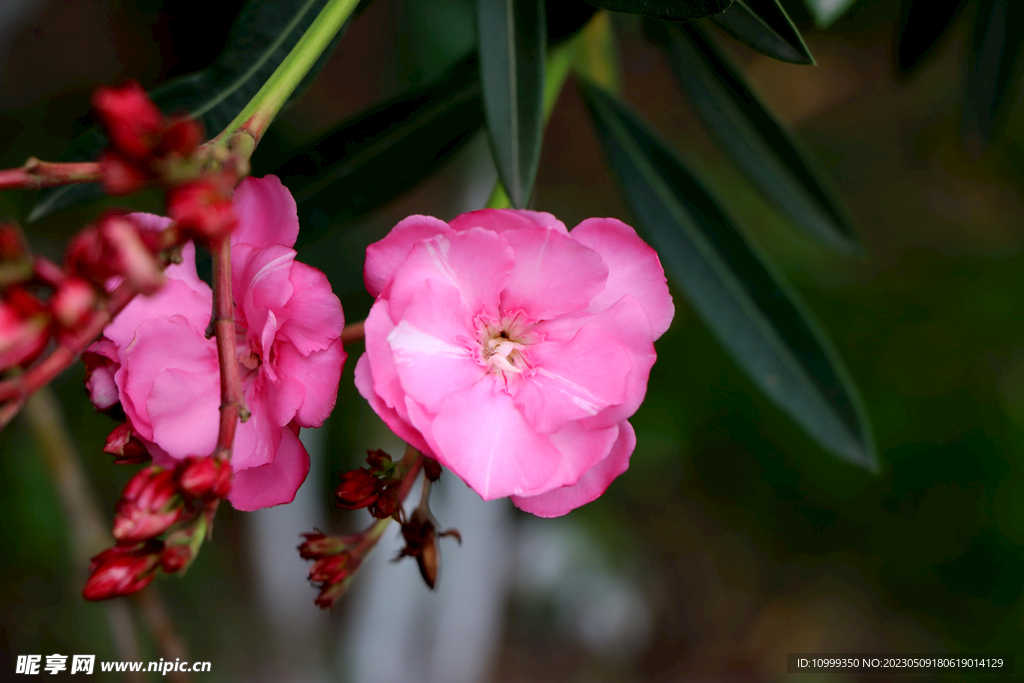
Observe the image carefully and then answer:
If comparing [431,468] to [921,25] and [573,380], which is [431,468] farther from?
[921,25]

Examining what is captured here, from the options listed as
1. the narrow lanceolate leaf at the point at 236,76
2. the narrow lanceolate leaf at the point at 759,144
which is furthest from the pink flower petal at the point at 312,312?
the narrow lanceolate leaf at the point at 759,144

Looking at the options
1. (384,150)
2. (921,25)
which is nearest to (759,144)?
(921,25)

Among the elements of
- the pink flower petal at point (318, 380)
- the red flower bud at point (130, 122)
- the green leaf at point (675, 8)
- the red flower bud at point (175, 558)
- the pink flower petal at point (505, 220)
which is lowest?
the red flower bud at point (175, 558)

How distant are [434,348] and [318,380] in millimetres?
75

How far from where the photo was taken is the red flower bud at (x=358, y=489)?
433 mm

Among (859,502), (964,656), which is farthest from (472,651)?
(964,656)

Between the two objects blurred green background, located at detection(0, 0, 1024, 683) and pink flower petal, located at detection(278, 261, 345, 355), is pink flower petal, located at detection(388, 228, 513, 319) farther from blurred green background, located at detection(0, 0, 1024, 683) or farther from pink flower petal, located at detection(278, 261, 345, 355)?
blurred green background, located at detection(0, 0, 1024, 683)

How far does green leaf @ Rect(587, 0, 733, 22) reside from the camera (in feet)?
1.38

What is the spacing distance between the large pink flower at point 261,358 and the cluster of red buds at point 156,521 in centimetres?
5

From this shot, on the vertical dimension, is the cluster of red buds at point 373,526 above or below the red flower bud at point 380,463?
below

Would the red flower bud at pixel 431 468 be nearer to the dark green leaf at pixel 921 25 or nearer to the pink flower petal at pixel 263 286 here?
the pink flower petal at pixel 263 286

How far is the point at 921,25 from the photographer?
80 centimetres

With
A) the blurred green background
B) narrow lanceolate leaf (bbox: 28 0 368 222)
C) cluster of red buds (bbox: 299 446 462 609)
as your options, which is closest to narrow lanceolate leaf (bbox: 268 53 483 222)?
narrow lanceolate leaf (bbox: 28 0 368 222)

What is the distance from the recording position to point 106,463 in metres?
1.54
